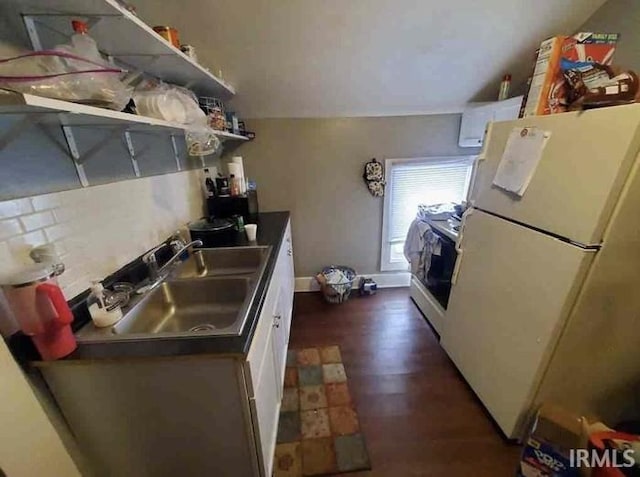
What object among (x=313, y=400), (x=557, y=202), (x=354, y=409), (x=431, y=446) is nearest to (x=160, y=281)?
(x=313, y=400)

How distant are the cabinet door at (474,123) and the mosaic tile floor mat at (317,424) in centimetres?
230

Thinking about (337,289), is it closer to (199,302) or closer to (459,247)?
(459,247)

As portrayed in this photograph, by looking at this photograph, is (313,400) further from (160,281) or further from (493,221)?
(493,221)

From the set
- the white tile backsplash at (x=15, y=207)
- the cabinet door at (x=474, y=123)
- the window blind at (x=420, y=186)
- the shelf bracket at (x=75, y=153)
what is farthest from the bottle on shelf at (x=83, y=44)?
the cabinet door at (x=474, y=123)

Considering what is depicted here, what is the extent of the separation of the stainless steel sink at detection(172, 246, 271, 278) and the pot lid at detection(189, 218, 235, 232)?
0.51 ft

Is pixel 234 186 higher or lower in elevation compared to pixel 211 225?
higher

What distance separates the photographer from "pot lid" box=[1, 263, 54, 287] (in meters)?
0.71

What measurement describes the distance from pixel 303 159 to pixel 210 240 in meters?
1.27

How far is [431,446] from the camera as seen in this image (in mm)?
1444

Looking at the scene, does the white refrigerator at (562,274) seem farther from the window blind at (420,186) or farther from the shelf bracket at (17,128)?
the shelf bracket at (17,128)

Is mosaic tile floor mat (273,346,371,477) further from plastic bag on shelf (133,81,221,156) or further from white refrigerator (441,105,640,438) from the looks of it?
plastic bag on shelf (133,81,221,156)

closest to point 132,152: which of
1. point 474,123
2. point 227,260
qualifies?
point 227,260

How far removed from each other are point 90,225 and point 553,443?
82.0 inches

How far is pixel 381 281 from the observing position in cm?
304
